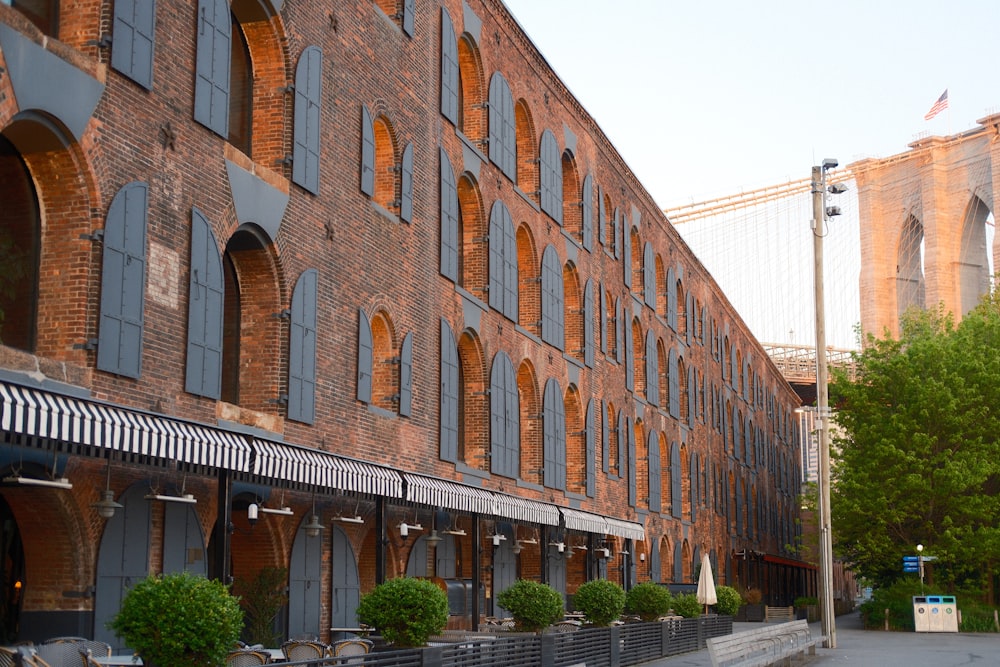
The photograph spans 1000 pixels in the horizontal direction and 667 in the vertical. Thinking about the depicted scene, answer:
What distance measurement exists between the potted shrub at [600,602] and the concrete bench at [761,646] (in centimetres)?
180

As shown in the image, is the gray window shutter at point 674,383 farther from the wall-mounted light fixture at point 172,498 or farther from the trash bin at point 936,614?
the wall-mounted light fixture at point 172,498

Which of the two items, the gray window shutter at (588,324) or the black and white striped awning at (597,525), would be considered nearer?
the black and white striped awning at (597,525)

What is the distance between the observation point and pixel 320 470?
16.0 m

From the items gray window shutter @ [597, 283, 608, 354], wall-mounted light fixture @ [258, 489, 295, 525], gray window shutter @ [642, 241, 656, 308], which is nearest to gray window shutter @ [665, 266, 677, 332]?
gray window shutter @ [642, 241, 656, 308]

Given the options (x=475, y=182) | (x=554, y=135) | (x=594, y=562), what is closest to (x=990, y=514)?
(x=594, y=562)

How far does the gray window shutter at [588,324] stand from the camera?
32.2 meters

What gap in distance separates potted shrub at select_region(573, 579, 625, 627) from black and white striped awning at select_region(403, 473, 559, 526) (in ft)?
6.61

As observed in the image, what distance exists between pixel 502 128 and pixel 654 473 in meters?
15.2

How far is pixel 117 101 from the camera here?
13.9m

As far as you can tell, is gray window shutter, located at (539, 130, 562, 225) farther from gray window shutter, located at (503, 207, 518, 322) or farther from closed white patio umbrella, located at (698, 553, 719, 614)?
closed white patio umbrella, located at (698, 553, 719, 614)

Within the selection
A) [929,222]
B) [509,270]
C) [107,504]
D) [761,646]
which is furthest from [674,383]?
[929,222]

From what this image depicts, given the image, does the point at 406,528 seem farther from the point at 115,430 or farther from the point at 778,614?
the point at 778,614

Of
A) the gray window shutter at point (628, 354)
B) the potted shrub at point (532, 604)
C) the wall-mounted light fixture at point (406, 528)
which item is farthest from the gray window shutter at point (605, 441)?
the potted shrub at point (532, 604)

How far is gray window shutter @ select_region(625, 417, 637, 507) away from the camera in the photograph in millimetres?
35656
